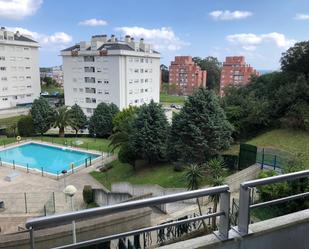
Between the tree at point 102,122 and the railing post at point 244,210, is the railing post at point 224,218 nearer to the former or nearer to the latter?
the railing post at point 244,210

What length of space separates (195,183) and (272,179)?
9734 mm

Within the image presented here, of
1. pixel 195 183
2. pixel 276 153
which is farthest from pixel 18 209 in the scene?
pixel 276 153

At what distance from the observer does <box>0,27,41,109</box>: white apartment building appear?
5361 centimetres

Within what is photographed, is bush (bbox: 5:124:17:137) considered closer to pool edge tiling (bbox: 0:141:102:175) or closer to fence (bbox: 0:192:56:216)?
pool edge tiling (bbox: 0:141:102:175)

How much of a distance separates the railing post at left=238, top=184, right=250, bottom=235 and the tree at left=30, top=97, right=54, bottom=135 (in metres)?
34.6

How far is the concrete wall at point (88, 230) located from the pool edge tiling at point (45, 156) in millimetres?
15681

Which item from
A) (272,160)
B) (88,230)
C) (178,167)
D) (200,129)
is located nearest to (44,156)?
(178,167)

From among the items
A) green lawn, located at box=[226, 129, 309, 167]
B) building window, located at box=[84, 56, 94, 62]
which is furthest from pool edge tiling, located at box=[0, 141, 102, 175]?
building window, located at box=[84, 56, 94, 62]

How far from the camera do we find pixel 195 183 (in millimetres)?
12125

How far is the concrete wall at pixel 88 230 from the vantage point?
700 cm

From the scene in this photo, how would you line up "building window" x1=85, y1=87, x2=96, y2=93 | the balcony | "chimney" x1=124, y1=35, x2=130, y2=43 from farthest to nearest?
1. "chimney" x1=124, y1=35, x2=130, y2=43
2. "building window" x1=85, y1=87, x2=96, y2=93
3. the balcony

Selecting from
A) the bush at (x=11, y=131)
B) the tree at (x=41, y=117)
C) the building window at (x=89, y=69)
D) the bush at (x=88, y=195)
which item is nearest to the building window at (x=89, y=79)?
the building window at (x=89, y=69)

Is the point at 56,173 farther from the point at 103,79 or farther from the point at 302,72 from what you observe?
the point at 103,79

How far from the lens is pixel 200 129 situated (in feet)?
56.2
